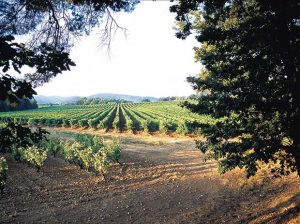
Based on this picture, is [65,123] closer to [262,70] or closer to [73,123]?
[73,123]

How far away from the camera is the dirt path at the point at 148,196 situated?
10055 millimetres

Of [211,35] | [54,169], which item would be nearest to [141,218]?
[211,35]

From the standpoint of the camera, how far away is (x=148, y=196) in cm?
1235

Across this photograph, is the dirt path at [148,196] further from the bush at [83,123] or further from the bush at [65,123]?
the bush at [65,123]

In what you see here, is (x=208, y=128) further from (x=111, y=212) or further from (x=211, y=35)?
(x=111, y=212)

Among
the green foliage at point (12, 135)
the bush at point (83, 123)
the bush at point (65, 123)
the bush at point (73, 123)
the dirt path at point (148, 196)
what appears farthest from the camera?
the bush at point (65, 123)

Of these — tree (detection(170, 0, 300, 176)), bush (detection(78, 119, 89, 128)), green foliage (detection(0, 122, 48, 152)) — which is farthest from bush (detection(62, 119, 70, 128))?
green foliage (detection(0, 122, 48, 152))

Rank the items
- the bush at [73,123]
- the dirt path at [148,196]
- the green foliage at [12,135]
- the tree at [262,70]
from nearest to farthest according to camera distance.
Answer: the green foliage at [12,135] → the tree at [262,70] → the dirt path at [148,196] → the bush at [73,123]

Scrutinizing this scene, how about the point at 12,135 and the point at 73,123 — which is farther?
the point at 73,123

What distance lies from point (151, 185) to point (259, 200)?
5245 millimetres

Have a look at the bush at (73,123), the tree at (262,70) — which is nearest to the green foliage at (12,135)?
the tree at (262,70)

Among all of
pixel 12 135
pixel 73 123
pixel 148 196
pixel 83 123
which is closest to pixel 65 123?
pixel 73 123

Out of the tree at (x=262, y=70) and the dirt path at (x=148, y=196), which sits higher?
the tree at (x=262, y=70)

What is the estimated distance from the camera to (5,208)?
11.0 m
